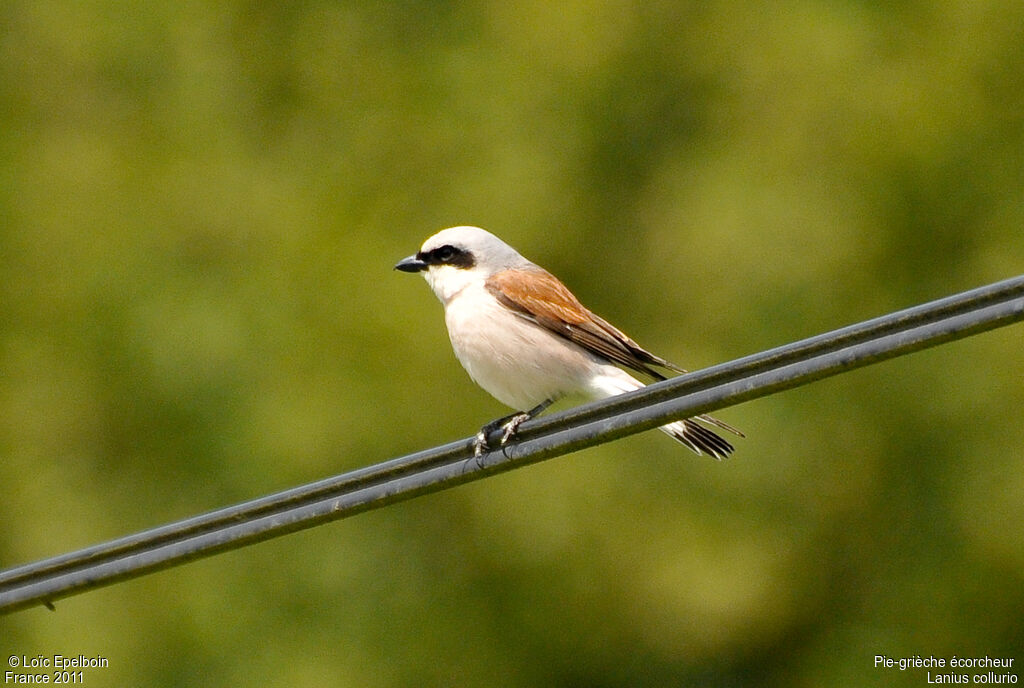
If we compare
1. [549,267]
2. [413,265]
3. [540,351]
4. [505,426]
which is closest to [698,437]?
[540,351]

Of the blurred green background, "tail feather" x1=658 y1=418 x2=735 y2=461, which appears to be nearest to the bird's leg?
"tail feather" x1=658 y1=418 x2=735 y2=461

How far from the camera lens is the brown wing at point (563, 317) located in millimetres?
5629

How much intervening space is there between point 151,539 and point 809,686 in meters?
7.01

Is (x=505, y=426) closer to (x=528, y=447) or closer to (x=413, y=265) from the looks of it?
(x=528, y=447)

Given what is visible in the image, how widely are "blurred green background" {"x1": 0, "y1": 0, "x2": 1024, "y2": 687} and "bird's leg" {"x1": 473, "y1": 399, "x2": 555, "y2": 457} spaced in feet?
12.6

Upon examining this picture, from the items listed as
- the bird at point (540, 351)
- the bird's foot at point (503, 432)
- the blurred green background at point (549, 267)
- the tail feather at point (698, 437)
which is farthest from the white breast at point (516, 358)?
the blurred green background at point (549, 267)

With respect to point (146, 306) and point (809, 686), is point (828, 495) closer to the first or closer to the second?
point (809, 686)

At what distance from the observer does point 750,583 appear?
9703 millimetres

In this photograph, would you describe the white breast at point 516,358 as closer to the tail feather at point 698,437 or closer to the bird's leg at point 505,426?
the bird's leg at point 505,426

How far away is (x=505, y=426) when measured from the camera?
189 inches

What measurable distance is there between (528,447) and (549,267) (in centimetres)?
698

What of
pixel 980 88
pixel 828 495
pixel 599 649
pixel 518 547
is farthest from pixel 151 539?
pixel 980 88

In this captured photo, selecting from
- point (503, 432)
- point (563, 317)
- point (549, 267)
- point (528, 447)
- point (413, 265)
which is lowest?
point (528, 447)

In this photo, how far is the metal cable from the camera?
323cm
